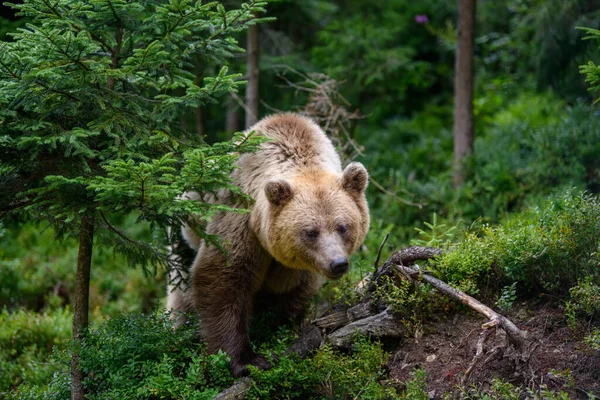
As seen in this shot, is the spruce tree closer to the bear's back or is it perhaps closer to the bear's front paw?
the bear's back

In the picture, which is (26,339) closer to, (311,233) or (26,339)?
(26,339)

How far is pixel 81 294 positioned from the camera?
640 centimetres

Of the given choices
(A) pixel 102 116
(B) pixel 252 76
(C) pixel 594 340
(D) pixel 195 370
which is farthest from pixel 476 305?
(B) pixel 252 76

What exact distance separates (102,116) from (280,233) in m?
1.87

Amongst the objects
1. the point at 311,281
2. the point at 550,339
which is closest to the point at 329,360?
the point at 311,281

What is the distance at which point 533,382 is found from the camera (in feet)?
16.9

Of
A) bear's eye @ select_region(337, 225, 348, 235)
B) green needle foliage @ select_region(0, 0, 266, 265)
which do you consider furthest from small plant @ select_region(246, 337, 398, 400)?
green needle foliage @ select_region(0, 0, 266, 265)

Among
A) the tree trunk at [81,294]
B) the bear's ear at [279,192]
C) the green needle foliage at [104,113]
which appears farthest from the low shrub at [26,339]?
the bear's ear at [279,192]

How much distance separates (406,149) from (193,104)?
8.84 metres

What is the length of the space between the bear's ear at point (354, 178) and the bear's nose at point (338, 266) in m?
0.89

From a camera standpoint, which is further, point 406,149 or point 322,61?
point 406,149

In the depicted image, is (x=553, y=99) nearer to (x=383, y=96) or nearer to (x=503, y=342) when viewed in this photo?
(x=383, y=96)

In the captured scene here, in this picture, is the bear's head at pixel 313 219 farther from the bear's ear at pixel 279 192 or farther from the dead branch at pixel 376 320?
the dead branch at pixel 376 320

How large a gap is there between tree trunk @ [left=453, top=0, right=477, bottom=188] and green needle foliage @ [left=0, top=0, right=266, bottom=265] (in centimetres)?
546
